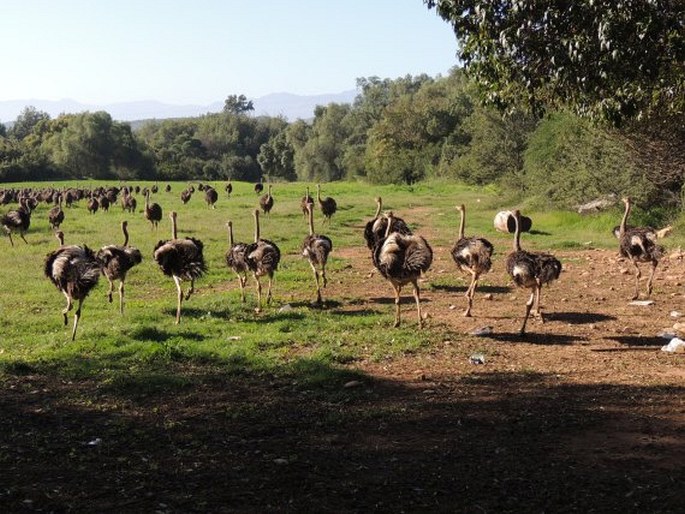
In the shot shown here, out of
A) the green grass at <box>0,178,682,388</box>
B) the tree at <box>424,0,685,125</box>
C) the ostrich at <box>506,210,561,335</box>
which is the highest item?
the tree at <box>424,0,685,125</box>

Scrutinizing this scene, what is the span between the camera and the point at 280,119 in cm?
13688

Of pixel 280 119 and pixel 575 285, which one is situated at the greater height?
pixel 280 119

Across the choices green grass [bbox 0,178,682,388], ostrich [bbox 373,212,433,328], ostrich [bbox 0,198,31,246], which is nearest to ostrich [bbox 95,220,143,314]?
green grass [bbox 0,178,682,388]

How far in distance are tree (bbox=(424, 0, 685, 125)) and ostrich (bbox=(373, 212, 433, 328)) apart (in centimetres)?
283

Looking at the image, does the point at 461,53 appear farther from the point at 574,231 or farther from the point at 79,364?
the point at 574,231

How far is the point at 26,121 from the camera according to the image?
433 ft

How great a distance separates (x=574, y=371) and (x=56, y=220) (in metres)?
25.2

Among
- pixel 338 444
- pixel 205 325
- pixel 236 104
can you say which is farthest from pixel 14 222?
pixel 236 104

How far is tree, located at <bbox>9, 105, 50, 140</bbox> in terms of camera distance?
130 metres

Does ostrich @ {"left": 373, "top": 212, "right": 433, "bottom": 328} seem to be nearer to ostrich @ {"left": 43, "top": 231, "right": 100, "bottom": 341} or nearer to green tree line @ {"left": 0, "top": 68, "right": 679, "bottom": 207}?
green tree line @ {"left": 0, "top": 68, "right": 679, "bottom": 207}

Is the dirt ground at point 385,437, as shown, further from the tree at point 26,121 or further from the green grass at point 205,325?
the tree at point 26,121

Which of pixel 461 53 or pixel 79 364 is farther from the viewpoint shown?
pixel 461 53

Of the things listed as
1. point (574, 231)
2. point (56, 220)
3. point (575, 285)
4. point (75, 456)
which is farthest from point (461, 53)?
point (56, 220)

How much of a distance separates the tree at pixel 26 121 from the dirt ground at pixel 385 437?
439ft
